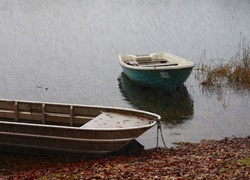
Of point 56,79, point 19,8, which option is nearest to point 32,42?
point 56,79

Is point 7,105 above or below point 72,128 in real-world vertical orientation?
above

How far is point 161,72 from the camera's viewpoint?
2486cm

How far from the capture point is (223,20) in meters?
59.3

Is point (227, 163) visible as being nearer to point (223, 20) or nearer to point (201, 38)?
point (201, 38)

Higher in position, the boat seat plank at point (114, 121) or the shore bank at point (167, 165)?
the boat seat plank at point (114, 121)

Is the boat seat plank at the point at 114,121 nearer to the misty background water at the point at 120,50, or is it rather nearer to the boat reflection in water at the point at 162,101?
the misty background water at the point at 120,50

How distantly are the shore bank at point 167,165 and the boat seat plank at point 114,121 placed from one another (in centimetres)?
105

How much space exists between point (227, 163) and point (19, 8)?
2464 inches

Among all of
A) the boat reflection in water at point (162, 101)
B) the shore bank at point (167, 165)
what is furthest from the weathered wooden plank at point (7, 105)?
the boat reflection in water at point (162, 101)

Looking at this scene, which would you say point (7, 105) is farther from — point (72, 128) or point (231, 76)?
point (231, 76)

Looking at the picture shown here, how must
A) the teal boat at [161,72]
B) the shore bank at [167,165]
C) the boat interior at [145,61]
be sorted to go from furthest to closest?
the boat interior at [145,61]
the teal boat at [161,72]
the shore bank at [167,165]

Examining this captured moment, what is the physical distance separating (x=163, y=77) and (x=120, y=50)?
56.0 ft

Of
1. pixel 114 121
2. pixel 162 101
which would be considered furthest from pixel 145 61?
pixel 114 121

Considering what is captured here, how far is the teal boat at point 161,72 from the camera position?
24.6 m
